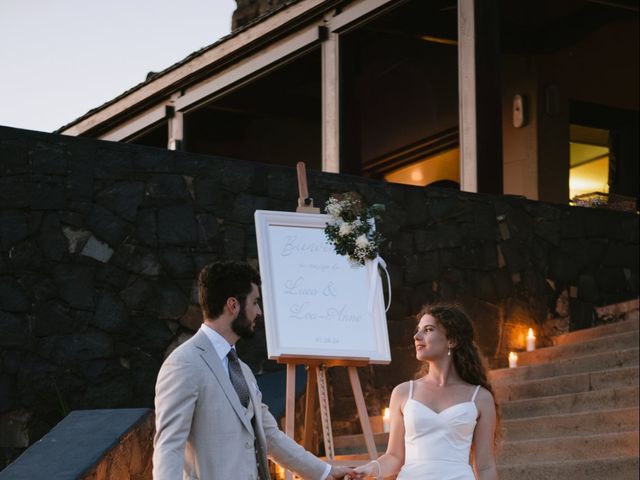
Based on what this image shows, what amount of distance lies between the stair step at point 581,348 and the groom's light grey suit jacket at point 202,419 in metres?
5.29

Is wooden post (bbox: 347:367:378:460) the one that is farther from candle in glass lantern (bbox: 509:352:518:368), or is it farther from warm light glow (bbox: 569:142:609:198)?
warm light glow (bbox: 569:142:609:198)

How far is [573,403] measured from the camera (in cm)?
871

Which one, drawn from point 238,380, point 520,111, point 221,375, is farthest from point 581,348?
point 221,375

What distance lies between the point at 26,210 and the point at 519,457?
373 cm

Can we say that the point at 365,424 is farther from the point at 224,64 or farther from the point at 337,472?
the point at 224,64

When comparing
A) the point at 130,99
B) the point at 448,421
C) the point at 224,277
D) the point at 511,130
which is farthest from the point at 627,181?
the point at 224,277

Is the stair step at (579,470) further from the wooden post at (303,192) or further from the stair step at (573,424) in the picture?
the wooden post at (303,192)

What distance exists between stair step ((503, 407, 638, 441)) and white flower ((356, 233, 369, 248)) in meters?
2.14

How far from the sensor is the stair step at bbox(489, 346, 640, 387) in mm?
9141

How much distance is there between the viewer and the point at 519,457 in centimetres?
817

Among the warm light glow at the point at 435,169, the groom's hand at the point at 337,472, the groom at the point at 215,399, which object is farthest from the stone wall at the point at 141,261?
the warm light glow at the point at 435,169

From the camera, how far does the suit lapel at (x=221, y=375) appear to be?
190 inches

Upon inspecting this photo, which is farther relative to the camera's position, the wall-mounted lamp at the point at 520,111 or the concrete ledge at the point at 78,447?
the wall-mounted lamp at the point at 520,111

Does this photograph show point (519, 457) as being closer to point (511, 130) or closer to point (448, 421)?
point (448, 421)
